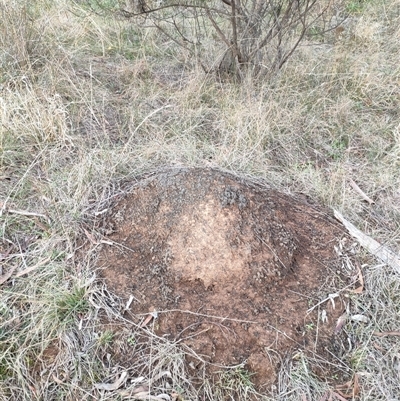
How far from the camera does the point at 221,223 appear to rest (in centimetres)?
201

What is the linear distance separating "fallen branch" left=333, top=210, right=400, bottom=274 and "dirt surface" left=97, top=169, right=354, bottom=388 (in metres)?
0.08

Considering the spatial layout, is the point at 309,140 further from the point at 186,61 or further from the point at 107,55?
the point at 107,55

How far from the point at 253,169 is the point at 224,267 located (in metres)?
0.89

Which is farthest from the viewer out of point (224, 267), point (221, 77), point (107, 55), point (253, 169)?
point (107, 55)

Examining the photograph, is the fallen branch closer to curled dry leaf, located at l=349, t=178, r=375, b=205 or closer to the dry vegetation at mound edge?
the dry vegetation at mound edge

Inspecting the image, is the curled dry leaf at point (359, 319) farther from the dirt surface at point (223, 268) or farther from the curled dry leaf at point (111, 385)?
the curled dry leaf at point (111, 385)

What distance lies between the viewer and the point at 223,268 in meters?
1.92

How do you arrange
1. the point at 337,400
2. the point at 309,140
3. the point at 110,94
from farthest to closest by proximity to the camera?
the point at 110,94, the point at 309,140, the point at 337,400

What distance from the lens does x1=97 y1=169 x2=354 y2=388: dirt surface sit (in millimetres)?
1744

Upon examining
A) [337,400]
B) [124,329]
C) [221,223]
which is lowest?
[337,400]

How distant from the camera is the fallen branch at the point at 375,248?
210 centimetres

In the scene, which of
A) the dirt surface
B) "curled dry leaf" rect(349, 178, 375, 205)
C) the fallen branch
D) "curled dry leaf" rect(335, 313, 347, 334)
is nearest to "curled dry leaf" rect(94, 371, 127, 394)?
the dirt surface

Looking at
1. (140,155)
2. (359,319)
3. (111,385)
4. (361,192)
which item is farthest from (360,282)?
(140,155)

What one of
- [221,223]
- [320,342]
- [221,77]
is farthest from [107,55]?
[320,342]
